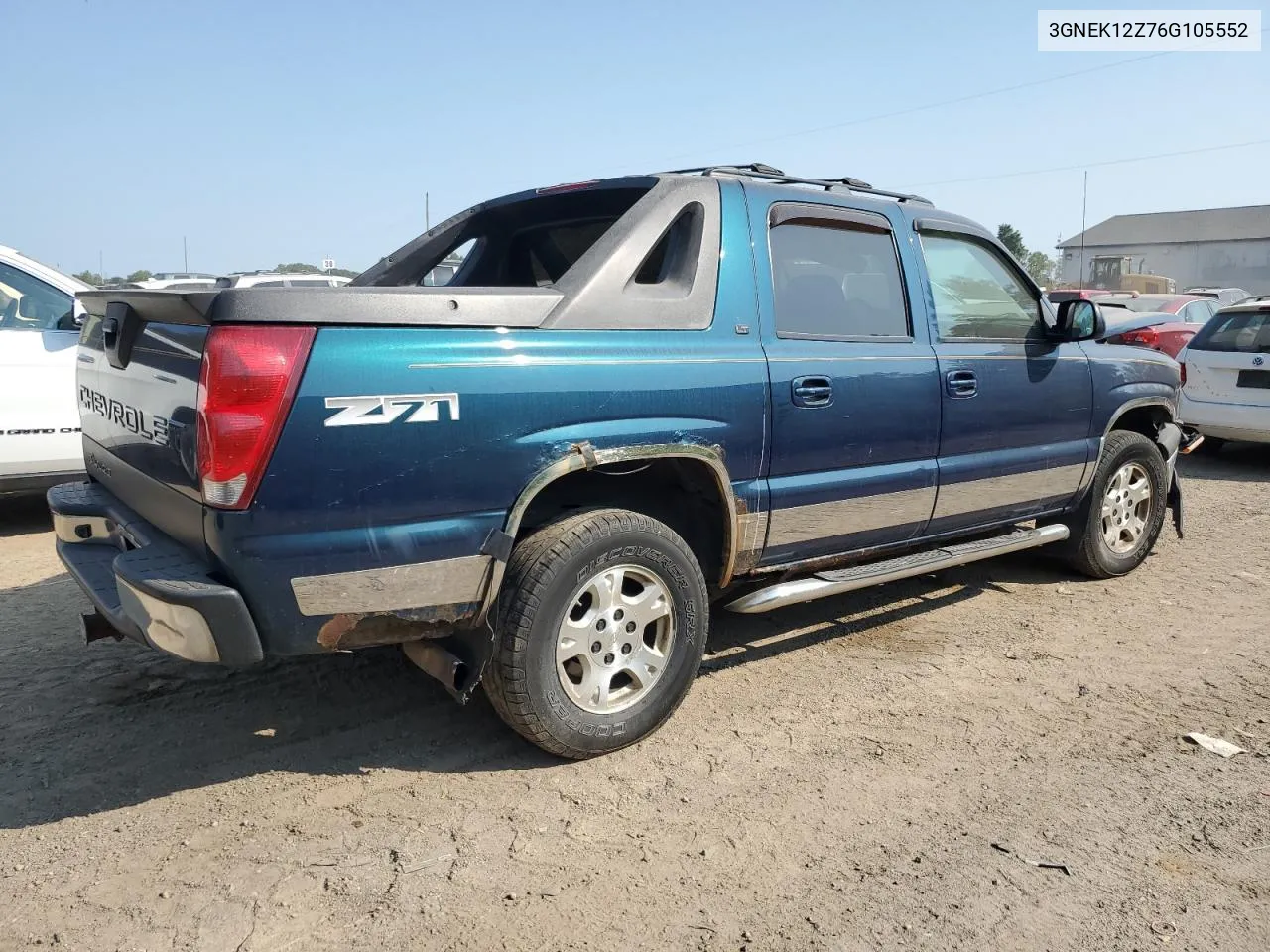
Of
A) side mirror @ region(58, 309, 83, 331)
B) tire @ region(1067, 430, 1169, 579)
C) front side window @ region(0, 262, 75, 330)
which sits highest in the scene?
front side window @ region(0, 262, 75, 330)

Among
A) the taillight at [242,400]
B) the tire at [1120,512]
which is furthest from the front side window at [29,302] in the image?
the tire at [1120,512]

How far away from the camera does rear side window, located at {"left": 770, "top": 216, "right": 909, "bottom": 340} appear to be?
3.86 m

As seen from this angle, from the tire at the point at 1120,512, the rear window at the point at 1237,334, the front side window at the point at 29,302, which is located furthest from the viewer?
the rear window at the point at 1237,334

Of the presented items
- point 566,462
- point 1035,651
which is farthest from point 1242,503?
point 566,462

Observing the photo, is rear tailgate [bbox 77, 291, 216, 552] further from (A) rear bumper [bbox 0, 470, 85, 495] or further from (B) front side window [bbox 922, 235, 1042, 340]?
(B) front side window [bbox 922, 235, 1042, 340]

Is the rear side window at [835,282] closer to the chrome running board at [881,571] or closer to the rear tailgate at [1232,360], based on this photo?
the chrome running board at [881,571]

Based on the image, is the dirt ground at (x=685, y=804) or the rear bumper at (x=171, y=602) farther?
the rear bumper at (x=171, y=602)

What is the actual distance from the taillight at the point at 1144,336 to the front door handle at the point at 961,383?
7.87m

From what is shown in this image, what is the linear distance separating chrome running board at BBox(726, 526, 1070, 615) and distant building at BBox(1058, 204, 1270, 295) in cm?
6411

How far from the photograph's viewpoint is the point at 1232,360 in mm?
8977

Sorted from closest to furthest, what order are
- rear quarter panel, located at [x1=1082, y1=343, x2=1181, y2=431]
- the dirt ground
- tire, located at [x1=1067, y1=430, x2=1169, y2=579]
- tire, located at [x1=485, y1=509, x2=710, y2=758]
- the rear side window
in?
the dirt ground < tire, located at [x1=485, y1=509, x2=710, y2=758] < the rear side window < rear quarter panel, located at [x1=1082, y1=343, x2=1181, y2=431] < tire, located at [x1=1067, y1=430, x2=1169, y2=579]

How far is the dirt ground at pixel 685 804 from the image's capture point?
2514 mm

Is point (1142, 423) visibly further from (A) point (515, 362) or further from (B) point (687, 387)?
(A) point (515, 362)

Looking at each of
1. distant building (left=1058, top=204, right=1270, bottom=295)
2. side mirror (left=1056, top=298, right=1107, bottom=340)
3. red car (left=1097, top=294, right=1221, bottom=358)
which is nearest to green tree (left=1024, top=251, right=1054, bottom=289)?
distant building (left=1058, top=204, right=1270, bottom=295)
